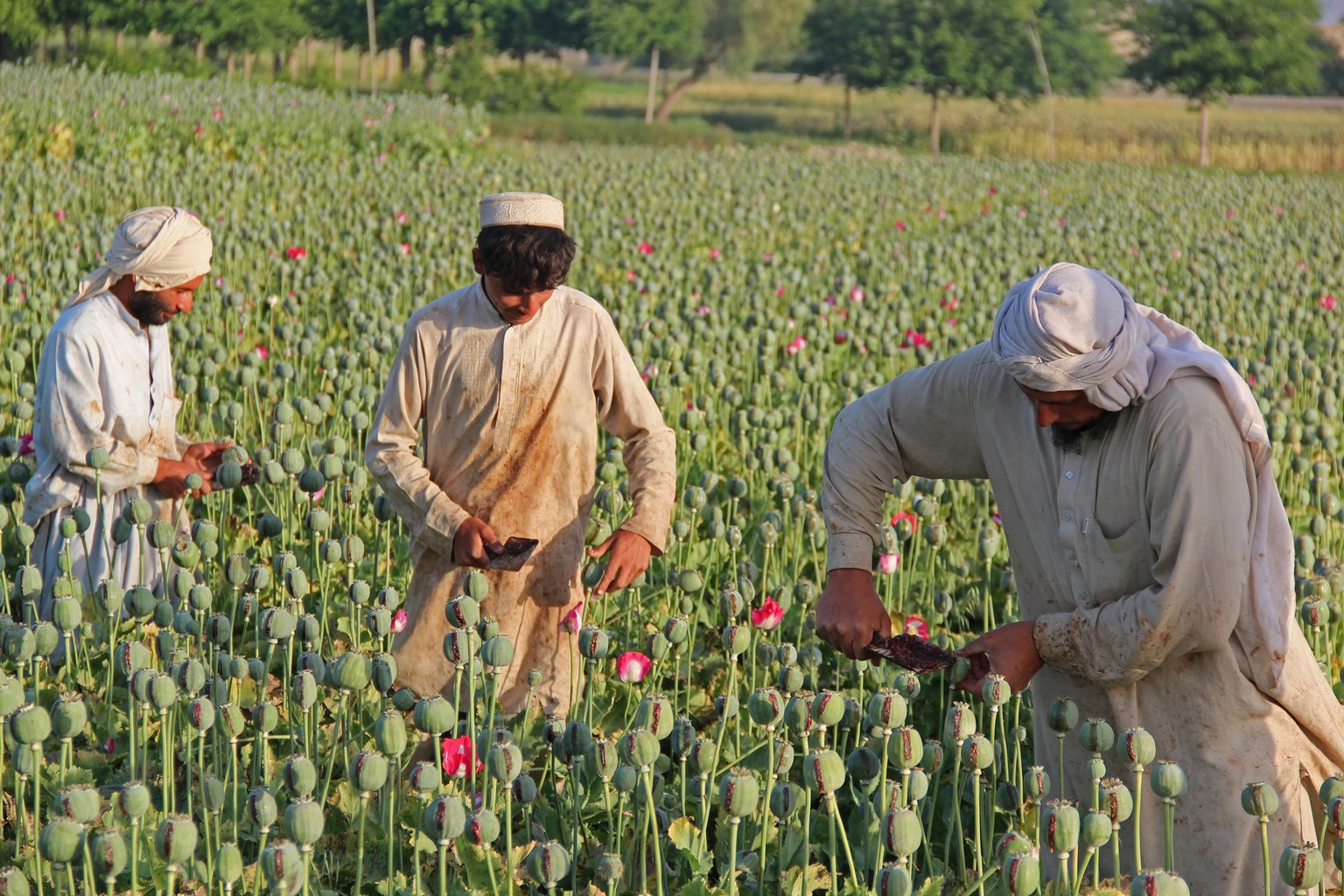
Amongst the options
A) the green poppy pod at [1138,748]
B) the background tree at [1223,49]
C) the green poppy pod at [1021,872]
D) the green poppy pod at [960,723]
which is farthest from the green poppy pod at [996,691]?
the background tree at [1223,49]

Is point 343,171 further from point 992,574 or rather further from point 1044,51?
point 1044,51

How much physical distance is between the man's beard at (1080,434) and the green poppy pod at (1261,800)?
693 mm

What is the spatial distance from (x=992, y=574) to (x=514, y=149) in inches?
897

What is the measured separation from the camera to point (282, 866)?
6.63ft

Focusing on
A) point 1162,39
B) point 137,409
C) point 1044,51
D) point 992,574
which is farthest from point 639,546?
point 1044,51

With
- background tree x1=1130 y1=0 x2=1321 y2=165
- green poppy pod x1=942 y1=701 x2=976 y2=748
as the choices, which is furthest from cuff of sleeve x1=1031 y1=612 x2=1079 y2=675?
background tree x1=1130 y1=0 x2=1321 y2=165

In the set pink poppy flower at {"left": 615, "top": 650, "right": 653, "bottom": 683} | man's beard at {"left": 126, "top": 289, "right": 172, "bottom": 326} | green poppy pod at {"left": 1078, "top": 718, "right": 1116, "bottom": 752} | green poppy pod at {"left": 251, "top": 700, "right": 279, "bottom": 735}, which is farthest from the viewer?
man's beard at {"left": 126, "top": 289, "right": 172, "bottom": 326}

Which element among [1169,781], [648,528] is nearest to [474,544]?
[648,528]

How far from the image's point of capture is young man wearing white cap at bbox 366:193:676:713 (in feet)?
11.9

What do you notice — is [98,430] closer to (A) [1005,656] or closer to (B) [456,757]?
(B) [456,757]

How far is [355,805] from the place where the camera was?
10.2 feet

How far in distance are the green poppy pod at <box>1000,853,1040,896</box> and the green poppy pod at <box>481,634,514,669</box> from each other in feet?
3.35

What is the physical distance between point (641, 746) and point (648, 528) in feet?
4.27

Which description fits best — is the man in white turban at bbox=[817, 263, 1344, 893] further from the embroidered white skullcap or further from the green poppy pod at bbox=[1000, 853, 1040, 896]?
the embroidered white skullcap
